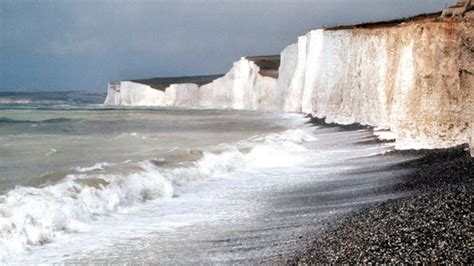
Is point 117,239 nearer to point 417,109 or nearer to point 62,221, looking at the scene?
point 62,221

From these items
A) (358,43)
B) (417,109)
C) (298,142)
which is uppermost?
(358,43)

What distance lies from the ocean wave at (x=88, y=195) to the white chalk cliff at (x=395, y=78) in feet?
14.5

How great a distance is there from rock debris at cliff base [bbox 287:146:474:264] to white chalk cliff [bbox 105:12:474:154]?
6.34 m

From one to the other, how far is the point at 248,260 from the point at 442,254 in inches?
109

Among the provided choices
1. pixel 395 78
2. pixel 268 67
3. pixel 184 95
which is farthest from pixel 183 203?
pixel 184 95

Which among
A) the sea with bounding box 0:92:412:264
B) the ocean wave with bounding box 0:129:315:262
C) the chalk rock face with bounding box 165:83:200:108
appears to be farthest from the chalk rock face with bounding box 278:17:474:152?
the chalk rock face with bounding box 165:83:200:108

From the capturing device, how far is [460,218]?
848cm

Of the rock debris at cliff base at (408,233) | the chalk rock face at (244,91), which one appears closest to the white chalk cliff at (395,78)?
the rock debris at cliff base at (408,233)

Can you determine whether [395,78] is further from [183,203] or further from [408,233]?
[408,233]

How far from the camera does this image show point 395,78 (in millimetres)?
26031

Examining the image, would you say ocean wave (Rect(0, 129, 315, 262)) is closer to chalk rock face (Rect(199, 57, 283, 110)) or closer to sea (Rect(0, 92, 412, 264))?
sea (Rect(0, 92, 412, 264))

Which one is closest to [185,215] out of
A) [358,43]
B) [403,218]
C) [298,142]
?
[403,218]

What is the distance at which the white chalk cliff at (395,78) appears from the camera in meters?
19.7

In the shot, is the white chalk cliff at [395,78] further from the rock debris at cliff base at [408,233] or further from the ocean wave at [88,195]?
the rock debris at cliff base at [408,233]
